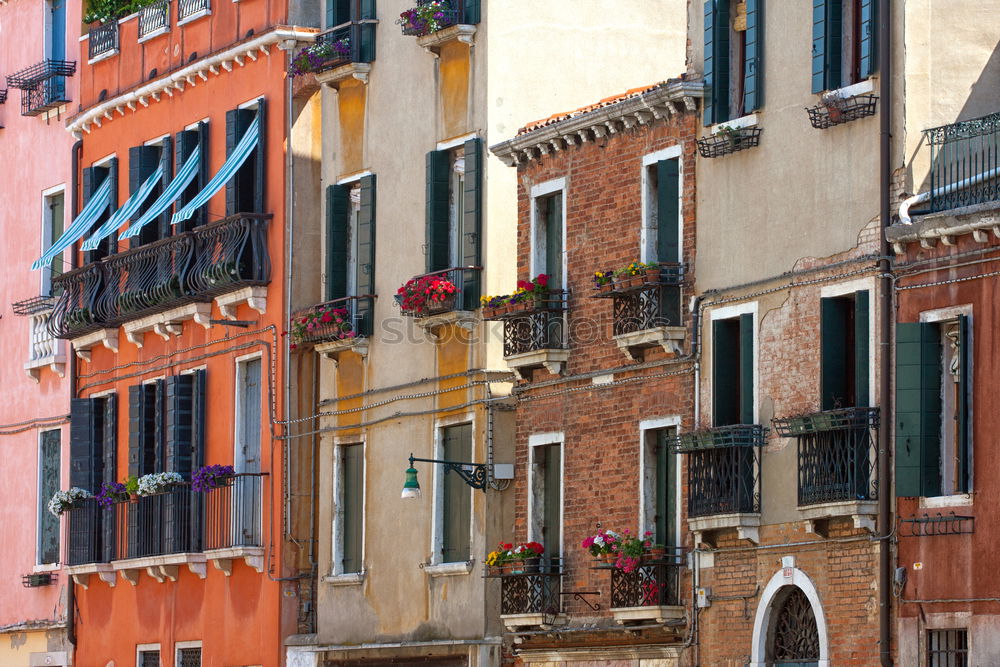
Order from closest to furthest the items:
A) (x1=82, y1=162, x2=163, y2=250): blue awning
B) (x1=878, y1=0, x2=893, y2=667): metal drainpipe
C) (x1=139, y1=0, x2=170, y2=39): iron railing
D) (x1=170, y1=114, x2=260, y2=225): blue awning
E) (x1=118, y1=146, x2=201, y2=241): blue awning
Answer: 1. (x1=878, y1=0, x2=893, y2=667): metal drainpipe
2. (x1=170, y1=114, x2=260, y2=225): blue awning
3. (x1=118, y1=146, x2=201, y2=241): blue awning
4. (x1=82, y1=162, x2=163, y2=250): blue awning
5. (x1=139, y1=0, x2=170, y2=39): iron railing

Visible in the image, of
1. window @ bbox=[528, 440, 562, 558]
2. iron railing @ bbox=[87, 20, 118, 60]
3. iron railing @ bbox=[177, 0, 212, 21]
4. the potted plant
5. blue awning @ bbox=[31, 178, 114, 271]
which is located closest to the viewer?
window @ bbox=[528, 440, 562, 558]

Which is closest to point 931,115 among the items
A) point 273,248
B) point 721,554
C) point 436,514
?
point 721,554

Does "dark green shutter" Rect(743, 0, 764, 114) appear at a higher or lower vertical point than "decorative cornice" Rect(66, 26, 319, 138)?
lower

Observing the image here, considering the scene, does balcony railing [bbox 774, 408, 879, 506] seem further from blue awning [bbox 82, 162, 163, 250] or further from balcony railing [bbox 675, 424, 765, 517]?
blue awning [bbox 82, 162, 163, 250]

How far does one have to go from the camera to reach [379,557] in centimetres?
3234

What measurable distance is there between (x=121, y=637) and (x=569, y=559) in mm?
11791

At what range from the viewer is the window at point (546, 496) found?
2931 centimetres

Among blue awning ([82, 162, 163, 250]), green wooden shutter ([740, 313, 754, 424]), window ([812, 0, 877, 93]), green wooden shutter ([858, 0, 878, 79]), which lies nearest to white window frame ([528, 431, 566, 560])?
green wooden shutter ([740, 313, 754, 424])

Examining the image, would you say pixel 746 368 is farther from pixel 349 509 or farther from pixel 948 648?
pixel 349 509

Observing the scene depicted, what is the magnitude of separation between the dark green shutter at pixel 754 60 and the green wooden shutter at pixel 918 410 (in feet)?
12.1

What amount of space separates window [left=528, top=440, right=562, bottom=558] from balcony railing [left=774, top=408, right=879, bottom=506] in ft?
16.5

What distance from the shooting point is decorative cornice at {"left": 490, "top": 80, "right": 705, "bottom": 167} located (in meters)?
27.1

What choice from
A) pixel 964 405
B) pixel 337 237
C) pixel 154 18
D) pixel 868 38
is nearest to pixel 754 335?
pixel 868 38

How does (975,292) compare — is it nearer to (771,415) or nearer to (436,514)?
(771,415)
